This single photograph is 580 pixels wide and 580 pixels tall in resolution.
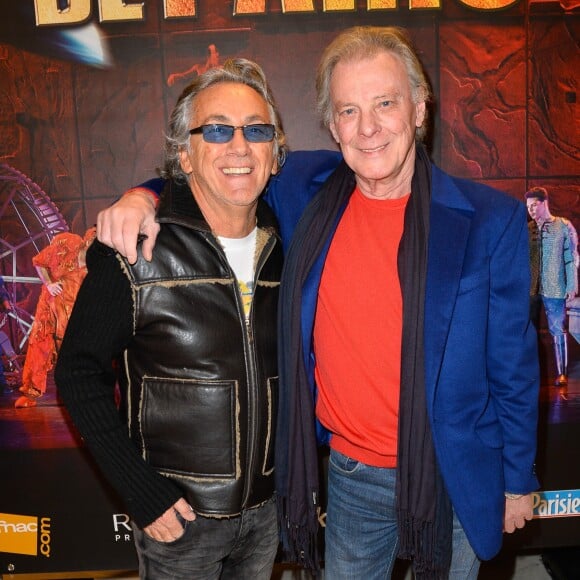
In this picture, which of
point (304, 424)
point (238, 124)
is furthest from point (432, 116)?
point (304, 424)

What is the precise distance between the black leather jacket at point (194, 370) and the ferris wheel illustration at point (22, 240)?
1339 millimetres

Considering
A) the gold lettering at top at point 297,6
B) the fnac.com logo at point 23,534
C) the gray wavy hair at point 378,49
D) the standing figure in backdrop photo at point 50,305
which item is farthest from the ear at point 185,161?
the fnac.com logo at point 23,534

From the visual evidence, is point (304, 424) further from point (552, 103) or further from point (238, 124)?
point (552, 103)

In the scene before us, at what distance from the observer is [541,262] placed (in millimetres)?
2797

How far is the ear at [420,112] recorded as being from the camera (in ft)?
5.82

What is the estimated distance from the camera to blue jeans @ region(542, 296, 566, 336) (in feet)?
9.16

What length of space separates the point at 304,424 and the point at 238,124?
92 cm

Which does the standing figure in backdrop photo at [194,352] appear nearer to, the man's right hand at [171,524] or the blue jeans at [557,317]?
the man's right hand at [171,524]

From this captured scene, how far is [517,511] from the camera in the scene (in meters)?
1.77

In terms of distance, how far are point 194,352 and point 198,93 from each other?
764mm

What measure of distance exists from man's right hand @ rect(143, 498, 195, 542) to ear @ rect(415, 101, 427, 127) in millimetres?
1316

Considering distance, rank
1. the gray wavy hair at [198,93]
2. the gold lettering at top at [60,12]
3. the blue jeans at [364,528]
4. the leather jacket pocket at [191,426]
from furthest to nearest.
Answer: the gold lettering at top at [60,12]
the blue jeans at [364,528]
the gray wavy hair at [198,93]
the leather jacket pocket at [191,426]

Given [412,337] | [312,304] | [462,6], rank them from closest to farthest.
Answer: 1. [412,337]
2. [312,304]
3. [462,6]

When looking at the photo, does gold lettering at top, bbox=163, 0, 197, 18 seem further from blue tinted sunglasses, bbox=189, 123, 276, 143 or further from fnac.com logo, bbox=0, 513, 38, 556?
fnac.com logo, bbox=0, 513, 38, 556
